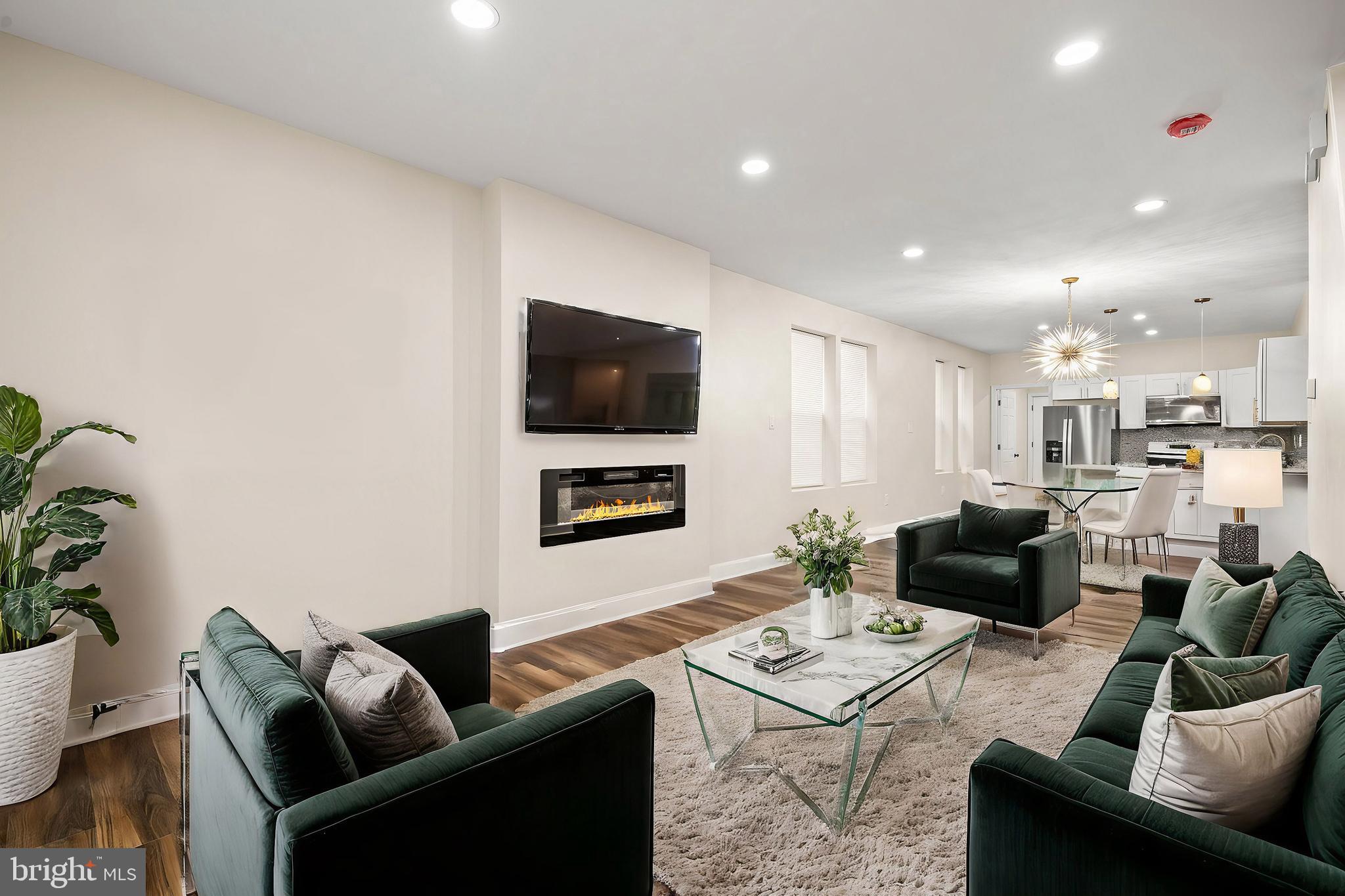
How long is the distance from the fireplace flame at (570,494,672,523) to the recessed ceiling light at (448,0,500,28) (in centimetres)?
264

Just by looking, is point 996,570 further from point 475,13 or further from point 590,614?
point 475,13

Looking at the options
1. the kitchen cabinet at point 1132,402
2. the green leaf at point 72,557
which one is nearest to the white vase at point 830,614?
the green leaf at point 72,557

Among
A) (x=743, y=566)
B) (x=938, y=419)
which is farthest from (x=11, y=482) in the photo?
(x=938, y=419)

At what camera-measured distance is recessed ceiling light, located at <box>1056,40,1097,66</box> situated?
2.38m

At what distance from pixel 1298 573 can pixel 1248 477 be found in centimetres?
172

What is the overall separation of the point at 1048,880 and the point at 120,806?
2.72 m

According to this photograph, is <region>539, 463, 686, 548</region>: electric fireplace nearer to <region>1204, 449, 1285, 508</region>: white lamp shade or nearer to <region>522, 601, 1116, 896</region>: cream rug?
<region>522, 601, 1116, 896</region>: cream rug

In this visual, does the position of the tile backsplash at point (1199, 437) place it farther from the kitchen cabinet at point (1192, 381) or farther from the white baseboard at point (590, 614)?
the white baseboard at point (590, 614)

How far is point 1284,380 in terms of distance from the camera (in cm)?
507

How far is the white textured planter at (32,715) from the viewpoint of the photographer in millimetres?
2029

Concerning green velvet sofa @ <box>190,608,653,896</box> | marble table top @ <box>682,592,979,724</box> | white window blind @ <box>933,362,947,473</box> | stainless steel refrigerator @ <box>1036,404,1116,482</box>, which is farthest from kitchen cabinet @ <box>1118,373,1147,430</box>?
green velvet sofa @ <box>190,608,653,896</box>

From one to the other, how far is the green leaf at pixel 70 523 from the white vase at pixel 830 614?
2.67 m

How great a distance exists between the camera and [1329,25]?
226 centimetres

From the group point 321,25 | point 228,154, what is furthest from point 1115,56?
point 228,154
